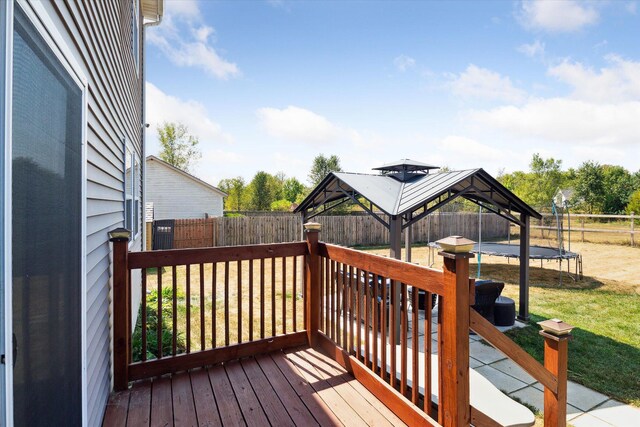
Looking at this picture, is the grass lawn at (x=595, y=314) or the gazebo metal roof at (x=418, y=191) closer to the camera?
the grass lawn at (x=595, y=314)

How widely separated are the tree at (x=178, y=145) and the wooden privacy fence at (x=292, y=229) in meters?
15.8

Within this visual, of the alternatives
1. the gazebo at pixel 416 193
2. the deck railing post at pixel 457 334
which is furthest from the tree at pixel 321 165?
the deck railing post at pixel 457 334

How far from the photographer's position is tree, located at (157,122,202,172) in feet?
90.0

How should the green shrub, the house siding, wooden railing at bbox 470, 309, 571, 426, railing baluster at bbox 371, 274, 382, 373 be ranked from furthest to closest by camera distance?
the green shrub, railing baluster at bbox 371, 274, 382, 373, wooden railing at bbox 470, 309, 571, 426, the house siding

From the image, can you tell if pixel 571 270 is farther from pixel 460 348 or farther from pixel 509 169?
pixel 509 169

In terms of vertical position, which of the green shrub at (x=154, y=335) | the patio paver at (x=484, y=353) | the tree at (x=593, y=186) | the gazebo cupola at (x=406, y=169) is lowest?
the patio paver at (x=484, y=353)

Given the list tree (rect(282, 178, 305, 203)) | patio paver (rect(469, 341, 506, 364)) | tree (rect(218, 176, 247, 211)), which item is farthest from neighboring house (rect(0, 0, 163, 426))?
tree (rect(282, 178, 305, 203))

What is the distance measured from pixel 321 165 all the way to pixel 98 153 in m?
30.1

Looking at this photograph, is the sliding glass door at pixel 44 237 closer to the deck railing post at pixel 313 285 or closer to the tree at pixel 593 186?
the deck railing post at pixel 313 285

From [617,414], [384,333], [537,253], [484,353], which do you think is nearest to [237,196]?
[537,253]

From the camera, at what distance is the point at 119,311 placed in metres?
2.71

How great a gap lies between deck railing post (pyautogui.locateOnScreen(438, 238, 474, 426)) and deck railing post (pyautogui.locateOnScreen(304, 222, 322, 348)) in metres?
1.75

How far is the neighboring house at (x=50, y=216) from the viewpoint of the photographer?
979mm

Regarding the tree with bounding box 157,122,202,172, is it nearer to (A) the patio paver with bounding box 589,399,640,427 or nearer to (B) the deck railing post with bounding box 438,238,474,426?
(A) the patio paver with bounding box 589,399,640,427
